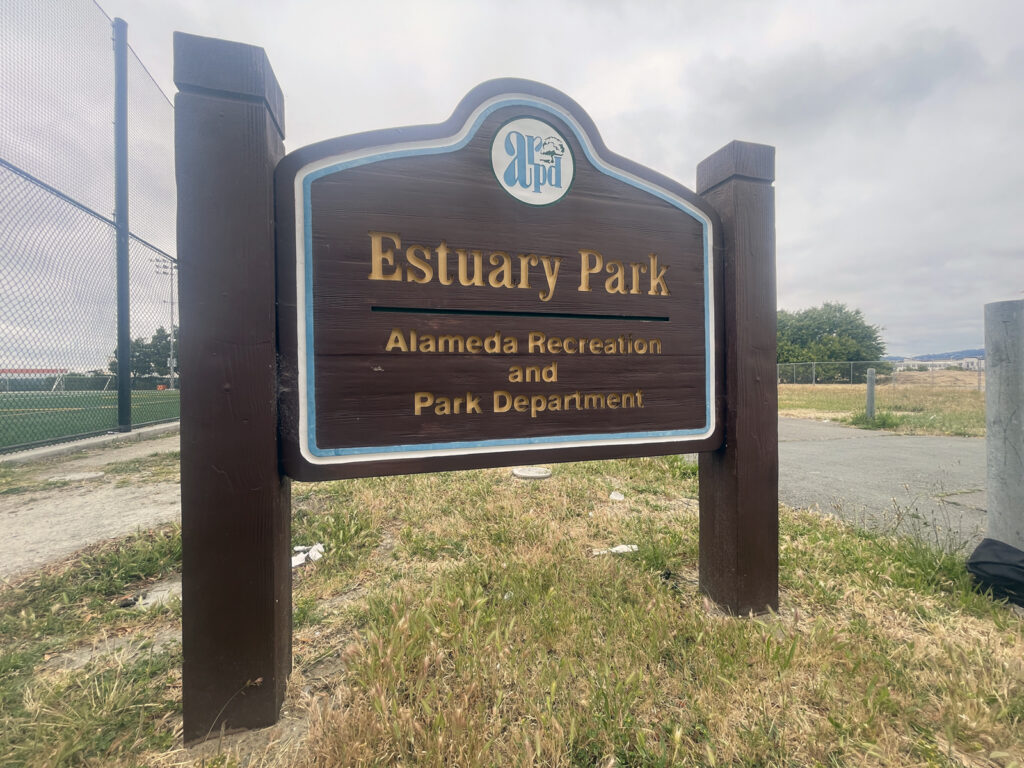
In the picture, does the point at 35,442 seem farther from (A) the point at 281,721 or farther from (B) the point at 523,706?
(B) the point at 523,706

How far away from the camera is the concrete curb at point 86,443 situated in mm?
5266

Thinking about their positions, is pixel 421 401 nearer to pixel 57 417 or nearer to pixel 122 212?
pixel 122 212

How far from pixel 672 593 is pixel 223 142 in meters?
2.51

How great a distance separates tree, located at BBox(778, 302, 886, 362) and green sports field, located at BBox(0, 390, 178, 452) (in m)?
55.0

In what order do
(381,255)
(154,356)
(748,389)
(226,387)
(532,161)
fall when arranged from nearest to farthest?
(226,387) → (381,255) → (532,161) → (748,389) → (154,356)

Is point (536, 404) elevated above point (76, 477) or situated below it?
above

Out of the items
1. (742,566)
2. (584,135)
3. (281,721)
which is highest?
(584,135)

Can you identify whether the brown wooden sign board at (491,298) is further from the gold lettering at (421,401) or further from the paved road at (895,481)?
the paved road at (895,481)

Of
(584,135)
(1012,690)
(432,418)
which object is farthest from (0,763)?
(1012,690)

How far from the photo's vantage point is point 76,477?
4527 millimetres

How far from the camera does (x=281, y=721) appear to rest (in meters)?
1.43

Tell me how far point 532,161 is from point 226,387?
1369 mm

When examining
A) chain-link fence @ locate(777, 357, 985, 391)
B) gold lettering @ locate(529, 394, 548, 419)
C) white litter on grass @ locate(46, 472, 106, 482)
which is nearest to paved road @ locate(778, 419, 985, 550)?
gold lettering @ locate(529, 394, 548, 419)

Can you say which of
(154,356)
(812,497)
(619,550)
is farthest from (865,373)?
(154,356)
